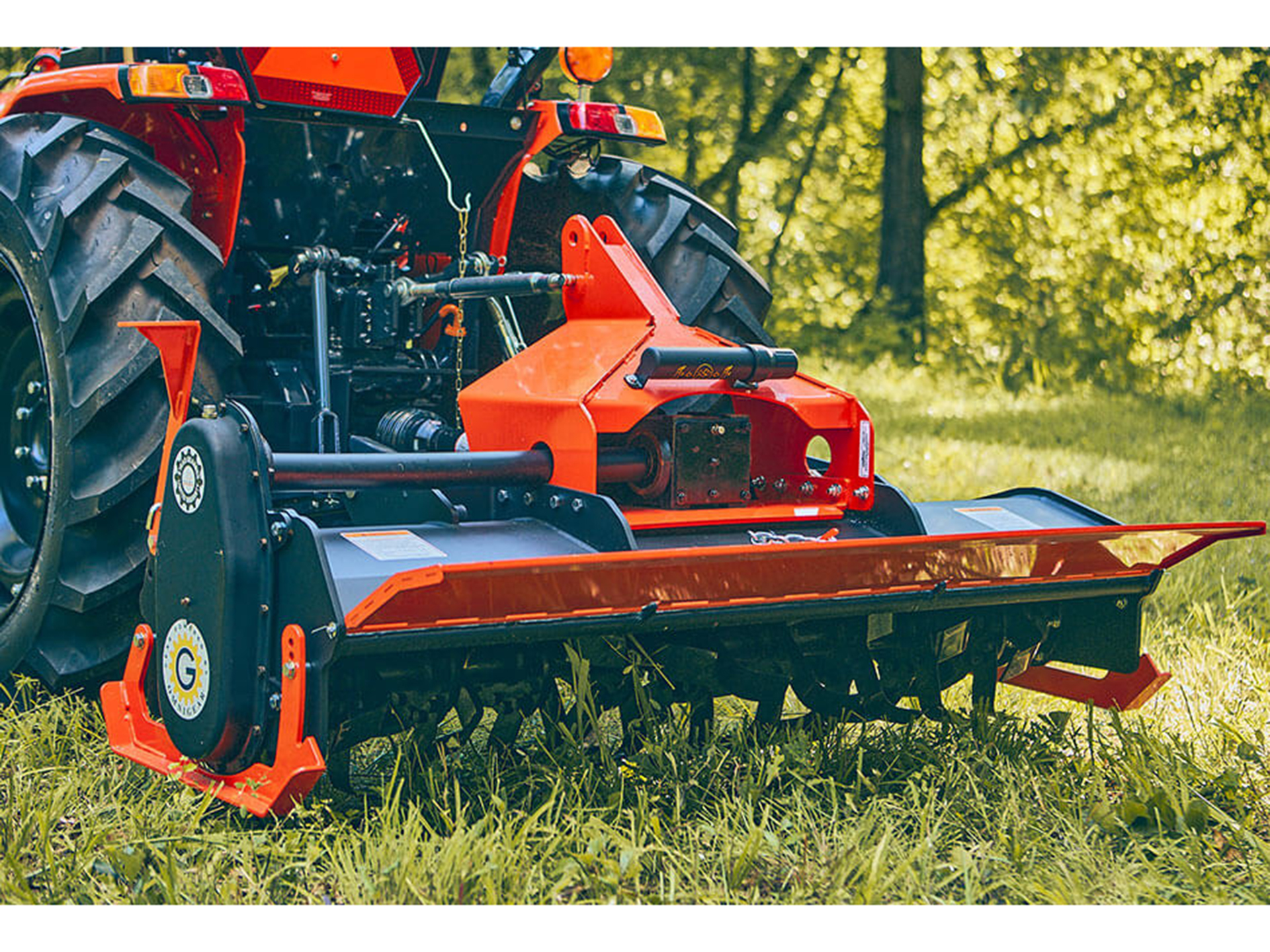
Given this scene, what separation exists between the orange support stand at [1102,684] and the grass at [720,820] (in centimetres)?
7

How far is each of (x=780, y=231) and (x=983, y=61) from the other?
2.73 metres

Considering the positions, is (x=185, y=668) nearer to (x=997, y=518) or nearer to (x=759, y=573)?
(x=759, y=573)

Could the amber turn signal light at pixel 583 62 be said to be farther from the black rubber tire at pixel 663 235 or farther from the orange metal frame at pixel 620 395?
the orange metal frame at pixel 620 395

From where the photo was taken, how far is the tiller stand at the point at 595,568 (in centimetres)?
260

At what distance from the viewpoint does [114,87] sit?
3.42 metres

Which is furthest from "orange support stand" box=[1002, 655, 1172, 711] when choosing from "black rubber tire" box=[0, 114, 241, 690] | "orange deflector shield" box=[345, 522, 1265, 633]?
"black rubber tire" box=[0, 114, 241, 690]

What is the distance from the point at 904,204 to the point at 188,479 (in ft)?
34.1

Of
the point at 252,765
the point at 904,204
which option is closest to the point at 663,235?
the point at 252,765

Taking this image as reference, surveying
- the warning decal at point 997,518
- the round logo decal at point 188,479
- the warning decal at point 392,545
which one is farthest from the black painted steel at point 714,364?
the round logo decal at point 188,479

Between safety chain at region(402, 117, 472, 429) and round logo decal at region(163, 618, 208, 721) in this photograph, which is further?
safety chain at region(402, 117, 472, 429)

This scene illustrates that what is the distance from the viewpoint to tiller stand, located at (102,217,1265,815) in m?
2.60

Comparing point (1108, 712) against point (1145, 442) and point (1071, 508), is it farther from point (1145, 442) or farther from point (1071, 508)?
point (1145, 442)

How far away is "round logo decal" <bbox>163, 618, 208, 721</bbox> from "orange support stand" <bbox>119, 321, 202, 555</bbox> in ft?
0.72

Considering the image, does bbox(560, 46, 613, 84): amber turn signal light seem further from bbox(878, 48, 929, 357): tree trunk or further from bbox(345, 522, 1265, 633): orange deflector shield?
bbox(878, 48, 929, 357): tree trunk
